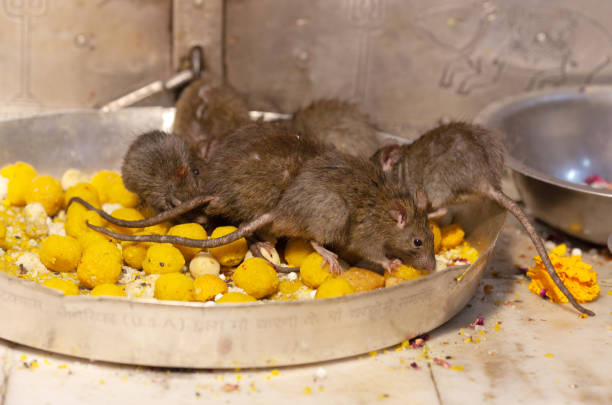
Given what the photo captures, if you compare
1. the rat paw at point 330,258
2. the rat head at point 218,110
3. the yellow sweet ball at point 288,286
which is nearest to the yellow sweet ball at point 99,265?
the yellow sweet ball at point 288,286

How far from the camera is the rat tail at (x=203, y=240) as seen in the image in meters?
2.68

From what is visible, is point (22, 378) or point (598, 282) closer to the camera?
point (22, 378)

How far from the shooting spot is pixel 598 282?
334cm

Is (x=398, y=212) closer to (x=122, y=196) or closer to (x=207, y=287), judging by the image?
(x=207, y=287)

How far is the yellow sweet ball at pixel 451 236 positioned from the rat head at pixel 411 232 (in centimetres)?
34

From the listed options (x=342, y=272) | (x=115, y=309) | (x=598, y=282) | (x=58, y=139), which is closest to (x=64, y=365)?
(x=115, y=309)

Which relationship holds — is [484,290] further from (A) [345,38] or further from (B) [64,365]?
(A) [345,38]

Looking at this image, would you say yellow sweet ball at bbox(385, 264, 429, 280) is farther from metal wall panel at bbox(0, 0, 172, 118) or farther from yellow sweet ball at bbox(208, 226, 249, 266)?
metal wall panel at bbox(0, 0, 172, 118)

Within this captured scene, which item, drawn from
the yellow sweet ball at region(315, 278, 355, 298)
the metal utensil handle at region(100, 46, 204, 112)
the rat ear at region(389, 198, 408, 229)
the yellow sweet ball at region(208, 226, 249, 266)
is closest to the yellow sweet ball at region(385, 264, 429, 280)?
the rat ear at region(389, 198, 408, 229)

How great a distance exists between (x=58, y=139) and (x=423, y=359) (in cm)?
215

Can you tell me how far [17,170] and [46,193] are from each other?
252 mm

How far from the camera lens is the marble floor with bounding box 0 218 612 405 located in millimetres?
2363

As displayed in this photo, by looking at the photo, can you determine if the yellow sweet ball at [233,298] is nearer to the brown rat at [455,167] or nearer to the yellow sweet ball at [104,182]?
the brown rat at [455,167]

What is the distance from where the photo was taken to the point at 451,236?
323 cm
